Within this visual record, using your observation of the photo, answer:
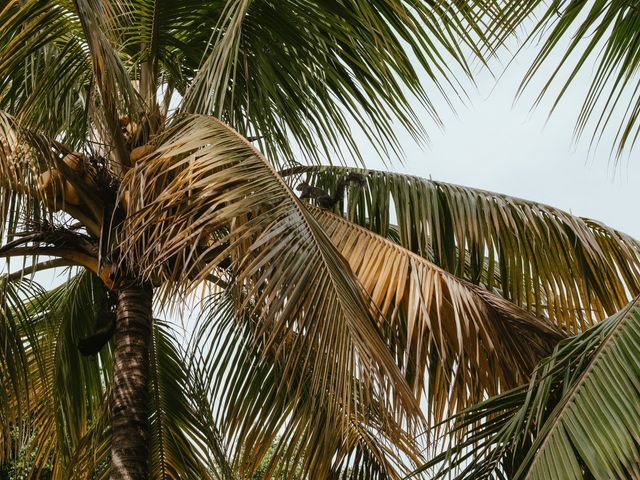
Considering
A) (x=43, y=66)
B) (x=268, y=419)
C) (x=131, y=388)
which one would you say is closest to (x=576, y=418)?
(x=131, y=388)

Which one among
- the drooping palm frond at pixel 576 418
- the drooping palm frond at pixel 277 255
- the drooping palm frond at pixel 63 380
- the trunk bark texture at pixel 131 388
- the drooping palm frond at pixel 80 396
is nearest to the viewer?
the drooping palm frond at pixel 576 418

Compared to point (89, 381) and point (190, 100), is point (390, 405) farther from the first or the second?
→ point (89, 381)

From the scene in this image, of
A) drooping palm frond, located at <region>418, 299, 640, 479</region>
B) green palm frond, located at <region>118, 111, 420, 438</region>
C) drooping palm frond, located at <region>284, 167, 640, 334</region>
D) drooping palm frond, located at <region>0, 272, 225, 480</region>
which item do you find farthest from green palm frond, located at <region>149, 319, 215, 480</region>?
drooping palm frond, located at <region>418, 299, 640, 479</region>

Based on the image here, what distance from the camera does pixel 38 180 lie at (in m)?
3.93

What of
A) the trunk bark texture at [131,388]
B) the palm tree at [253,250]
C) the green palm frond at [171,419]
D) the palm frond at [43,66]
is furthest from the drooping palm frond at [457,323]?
the green palm frond at [171,419]

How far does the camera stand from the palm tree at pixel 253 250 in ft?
10.6

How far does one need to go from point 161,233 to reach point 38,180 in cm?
85

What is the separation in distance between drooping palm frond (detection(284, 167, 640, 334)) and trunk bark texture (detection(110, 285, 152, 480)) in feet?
3.61

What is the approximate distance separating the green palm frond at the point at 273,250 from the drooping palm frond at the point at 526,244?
1.19 m

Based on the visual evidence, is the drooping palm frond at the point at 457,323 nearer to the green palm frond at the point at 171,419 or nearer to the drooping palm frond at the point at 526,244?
the drooping palm frond at the point at 526,244

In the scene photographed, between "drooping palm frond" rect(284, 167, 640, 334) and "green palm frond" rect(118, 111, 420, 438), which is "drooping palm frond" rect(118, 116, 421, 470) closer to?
"green palm frond" rect(118, 111, 420, 438)

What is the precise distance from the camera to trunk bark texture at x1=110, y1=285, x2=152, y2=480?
12.9ft

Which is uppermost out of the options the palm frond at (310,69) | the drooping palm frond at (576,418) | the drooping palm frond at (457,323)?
the palm frond at (310,69)

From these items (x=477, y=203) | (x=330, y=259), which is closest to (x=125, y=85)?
(x=330, y=259)
